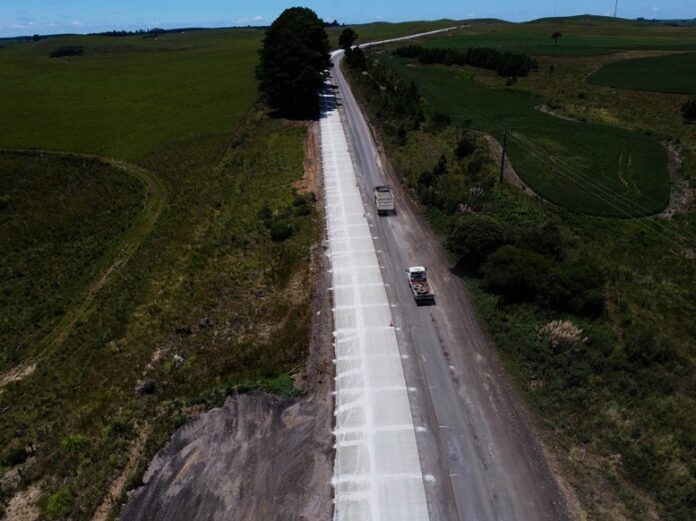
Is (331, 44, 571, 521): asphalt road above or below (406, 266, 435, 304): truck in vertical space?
below

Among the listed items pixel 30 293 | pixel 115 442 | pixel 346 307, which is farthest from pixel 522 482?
pixel 30 293

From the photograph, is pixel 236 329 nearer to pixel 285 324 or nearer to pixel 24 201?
pixel 285 324

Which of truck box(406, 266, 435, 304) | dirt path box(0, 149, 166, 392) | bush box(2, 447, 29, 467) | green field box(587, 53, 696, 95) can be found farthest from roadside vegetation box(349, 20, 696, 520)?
green field box(587, 53, 696, 95)

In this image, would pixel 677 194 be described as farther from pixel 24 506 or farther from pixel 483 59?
pixel 483 59

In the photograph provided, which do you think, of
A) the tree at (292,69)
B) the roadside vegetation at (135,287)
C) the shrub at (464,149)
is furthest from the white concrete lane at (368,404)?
the tree at (292,69)

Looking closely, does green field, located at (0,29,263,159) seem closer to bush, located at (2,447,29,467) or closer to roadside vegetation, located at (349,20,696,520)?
roadside vegetation, located at (349,20,696,520)

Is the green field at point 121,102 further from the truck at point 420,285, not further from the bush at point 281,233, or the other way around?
the truck at point 420,285
